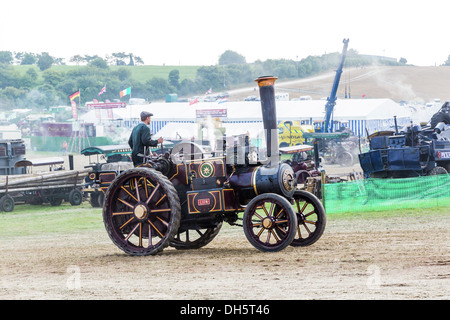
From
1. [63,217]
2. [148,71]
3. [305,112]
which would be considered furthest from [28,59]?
[63,217]

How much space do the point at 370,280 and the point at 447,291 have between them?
0.90 meters

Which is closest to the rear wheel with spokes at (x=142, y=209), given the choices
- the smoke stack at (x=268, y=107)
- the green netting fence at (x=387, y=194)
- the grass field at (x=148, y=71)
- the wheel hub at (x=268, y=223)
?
the wheel hub at (x=268, y=223)

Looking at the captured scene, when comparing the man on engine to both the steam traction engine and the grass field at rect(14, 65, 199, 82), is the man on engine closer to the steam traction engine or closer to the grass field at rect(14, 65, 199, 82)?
the steam traction engine

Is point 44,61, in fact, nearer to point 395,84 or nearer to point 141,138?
point 395,84

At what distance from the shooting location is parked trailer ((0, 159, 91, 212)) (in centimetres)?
2027

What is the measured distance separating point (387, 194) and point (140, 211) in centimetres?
789

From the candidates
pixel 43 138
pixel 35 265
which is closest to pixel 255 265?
pixel 35 265

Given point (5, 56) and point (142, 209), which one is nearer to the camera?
point (142, 209)

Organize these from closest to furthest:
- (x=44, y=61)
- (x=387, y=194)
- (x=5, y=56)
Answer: (x=387, y=194), (x=5, y=56), (x=44, y=61)

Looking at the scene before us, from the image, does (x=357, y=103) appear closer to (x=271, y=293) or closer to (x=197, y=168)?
(x=197, y=168)

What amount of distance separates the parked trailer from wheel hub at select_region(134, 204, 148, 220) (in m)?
12.3

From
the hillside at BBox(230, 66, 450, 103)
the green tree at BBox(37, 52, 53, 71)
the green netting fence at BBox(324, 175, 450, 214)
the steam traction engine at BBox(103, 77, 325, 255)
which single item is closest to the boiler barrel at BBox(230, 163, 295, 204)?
the steam traction engine at BBox(103, 77, 325, 255)

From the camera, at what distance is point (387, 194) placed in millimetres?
15180

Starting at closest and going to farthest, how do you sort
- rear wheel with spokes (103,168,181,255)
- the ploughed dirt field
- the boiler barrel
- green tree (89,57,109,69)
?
the ploughed dirt field < the boiler barrel < rear wheel with spokes (103,168,181,255) < green tree (89,57,109,69)
